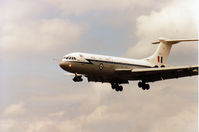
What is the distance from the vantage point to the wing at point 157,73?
183ft

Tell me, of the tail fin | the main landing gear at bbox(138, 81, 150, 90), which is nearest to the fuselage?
the main landing gear at bbox(138, 81, 150, 90)

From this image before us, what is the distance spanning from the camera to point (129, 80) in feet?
197

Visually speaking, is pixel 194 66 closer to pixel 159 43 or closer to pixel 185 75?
pixel 185 75

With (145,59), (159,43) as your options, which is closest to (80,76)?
(145,59)

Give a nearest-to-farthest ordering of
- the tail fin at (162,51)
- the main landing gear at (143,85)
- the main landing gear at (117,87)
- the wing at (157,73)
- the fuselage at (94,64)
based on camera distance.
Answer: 1. the fuselage at (94,64)
2. the wing at (157,73)
3. the main landing gear at (143,85)
4. the main landing gear at (117,87)
5. the tail fin at (162,51)

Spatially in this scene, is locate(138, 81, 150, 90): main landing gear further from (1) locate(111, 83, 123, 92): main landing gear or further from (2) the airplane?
(1) locate(111, 83, 123, 92): main landing gear

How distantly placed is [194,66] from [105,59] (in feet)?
39.4

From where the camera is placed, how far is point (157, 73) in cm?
5775

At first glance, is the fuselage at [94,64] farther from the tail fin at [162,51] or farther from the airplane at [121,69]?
the tail fin at [162,51]

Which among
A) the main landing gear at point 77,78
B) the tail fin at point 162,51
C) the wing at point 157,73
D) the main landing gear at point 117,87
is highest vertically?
the tail fin at point 162,51

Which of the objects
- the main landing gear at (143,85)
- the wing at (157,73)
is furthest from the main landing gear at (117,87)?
the wing at (157,73)

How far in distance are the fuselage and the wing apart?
0.95 meters

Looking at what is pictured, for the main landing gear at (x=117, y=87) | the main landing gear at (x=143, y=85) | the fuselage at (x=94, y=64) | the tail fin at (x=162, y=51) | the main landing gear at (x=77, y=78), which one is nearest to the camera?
the fuselage at (x=94, y=64)

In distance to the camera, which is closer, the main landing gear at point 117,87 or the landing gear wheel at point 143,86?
the landing gear wheel at point 143,86
